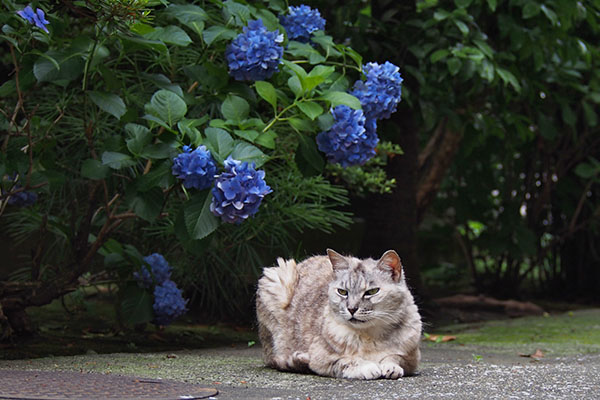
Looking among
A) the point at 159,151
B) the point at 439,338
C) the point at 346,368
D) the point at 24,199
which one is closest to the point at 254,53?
the point at 159,151

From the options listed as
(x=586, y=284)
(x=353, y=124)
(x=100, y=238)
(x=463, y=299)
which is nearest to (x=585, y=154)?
(x=586, y=284)

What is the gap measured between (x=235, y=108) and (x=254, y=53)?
0.92 ft

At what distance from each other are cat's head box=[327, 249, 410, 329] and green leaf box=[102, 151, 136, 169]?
104 cm

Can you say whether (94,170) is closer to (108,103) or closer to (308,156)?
(108,103)

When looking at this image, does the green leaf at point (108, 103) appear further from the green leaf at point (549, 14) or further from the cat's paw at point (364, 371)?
the green leaf at point (549, 14)

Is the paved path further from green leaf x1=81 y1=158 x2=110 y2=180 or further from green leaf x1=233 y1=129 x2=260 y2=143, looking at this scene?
green leaf x1=233 y1=129 x2=260 y2=143

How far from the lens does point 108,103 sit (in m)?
3.82

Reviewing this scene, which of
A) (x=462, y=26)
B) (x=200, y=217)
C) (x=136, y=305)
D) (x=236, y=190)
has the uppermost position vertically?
(x=462, y=26)

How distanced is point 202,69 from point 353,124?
0.83m

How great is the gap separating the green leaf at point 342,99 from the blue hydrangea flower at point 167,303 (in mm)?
1610

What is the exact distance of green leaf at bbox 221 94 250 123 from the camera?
13.1 ft

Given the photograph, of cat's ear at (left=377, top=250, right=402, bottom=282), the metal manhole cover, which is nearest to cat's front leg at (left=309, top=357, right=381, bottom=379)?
cat's ear at (left=377, top=250, right=402, bottom=282)

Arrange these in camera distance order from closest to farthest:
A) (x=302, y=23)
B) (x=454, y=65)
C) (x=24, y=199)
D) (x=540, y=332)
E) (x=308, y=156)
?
(x=308, y=156)
(x=302, y=23)
(x=24, y=199)
(x=454, y=65)
(x=540, y=332)

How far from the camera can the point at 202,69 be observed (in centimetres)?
422
